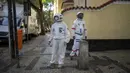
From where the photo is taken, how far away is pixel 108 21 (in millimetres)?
14914

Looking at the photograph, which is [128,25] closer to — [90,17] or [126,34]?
[126,34]

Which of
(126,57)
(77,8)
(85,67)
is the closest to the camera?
(85,67)

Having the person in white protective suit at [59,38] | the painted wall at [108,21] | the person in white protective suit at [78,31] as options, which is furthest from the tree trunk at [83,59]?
the painted wall at [108,21]

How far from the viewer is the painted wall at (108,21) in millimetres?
14836

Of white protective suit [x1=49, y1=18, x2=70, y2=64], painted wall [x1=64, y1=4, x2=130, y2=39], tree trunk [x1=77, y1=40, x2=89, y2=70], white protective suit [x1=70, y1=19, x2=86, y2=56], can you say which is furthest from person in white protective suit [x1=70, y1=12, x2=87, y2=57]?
painted wall [x1=64, y1=4, x2=130, y2=39]

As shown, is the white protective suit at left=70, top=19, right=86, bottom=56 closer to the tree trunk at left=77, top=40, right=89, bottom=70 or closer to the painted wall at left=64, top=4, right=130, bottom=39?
the tree trunk at left=77, top=40, right=89, bottom=70

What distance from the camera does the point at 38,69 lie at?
9867 millimetres

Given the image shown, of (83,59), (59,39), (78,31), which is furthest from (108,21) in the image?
(83,59)

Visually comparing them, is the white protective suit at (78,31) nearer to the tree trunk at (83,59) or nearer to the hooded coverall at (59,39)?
the hooded coverall at (59,39)

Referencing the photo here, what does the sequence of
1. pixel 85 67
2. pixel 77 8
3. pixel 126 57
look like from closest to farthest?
pixel 85 67 → pixel 126 57 → pixel 77 8

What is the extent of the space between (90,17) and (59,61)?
17.2 feet

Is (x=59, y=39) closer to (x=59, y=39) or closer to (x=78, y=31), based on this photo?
(x=59, y=39)

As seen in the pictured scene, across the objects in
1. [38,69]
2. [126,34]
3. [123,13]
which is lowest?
[38,69]

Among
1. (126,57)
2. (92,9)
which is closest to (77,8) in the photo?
(92,9)
